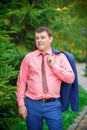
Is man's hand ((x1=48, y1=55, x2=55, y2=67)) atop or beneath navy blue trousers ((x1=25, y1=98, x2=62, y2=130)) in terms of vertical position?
atop

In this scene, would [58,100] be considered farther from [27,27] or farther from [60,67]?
[27,27]

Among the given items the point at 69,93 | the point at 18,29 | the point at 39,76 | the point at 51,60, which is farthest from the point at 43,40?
the point at 18,29

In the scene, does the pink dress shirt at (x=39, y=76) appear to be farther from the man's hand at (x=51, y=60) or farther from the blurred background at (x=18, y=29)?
the blurred background at (x=18, y=29)

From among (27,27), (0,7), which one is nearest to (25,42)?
(27,27)

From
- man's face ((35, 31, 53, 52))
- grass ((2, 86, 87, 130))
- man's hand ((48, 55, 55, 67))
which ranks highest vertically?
man's face ((35, 31, 53, 52))

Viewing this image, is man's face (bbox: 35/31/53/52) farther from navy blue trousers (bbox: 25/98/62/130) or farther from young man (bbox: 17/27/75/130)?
navy blue trousers (bbox: 25/98/62/130)

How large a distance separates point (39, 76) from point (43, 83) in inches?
4.1

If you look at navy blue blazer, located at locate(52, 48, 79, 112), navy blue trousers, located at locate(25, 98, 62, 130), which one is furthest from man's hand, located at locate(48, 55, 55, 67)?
navy blue trousers, located at locate(25, 98, 62, 130)

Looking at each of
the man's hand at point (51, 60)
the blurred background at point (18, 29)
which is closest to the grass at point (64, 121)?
the blurred background at point (18, 29)

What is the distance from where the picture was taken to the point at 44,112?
5152mm

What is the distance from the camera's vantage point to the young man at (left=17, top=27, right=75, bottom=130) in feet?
16.8

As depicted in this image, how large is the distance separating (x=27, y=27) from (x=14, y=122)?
2.97 meters

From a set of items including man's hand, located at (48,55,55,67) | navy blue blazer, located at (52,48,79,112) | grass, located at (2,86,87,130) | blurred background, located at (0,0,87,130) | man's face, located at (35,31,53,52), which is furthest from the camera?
grass, located at (2,86,87,130)

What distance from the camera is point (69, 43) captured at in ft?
124
